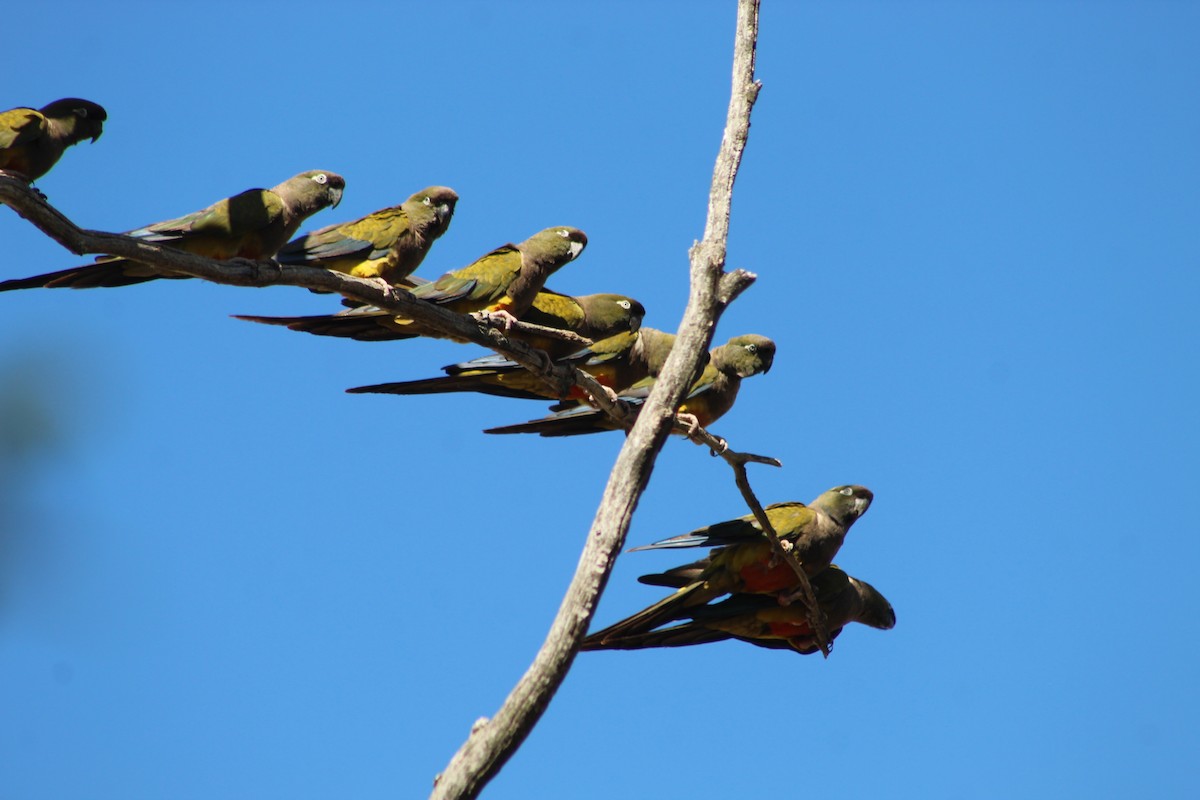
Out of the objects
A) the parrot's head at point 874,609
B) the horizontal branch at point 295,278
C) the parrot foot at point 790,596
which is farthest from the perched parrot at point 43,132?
the parrot's head at point 874,609

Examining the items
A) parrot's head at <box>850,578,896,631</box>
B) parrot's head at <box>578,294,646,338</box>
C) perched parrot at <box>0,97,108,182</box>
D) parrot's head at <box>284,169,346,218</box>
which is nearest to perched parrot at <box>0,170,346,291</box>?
parrot's head at <box>284,169,346,218</box>

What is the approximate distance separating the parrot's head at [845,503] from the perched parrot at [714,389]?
1.11 m

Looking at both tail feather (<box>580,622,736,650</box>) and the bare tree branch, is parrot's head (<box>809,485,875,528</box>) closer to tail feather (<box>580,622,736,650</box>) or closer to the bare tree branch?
tail feather (<box>580,622,736,650</box>)

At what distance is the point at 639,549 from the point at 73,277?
4.05 m

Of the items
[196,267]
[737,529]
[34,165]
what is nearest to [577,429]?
[737,529]

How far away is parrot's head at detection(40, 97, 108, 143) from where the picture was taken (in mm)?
7254

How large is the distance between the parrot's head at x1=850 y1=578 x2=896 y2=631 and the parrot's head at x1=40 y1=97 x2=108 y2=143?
6448 millimetres

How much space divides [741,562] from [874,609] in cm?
190

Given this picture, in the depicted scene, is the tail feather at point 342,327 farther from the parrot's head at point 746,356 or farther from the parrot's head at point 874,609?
the parrot's head at point 874,609

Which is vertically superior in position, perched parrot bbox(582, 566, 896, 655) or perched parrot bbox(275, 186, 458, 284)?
perched parrot bbox(275, 186, 458, 284)

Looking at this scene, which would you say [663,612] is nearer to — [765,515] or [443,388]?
[765,515]

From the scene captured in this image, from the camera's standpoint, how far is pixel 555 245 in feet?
27.9

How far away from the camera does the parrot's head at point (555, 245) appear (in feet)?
27.4

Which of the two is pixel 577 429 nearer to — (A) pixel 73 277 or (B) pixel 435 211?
(B) pixel 435 211
